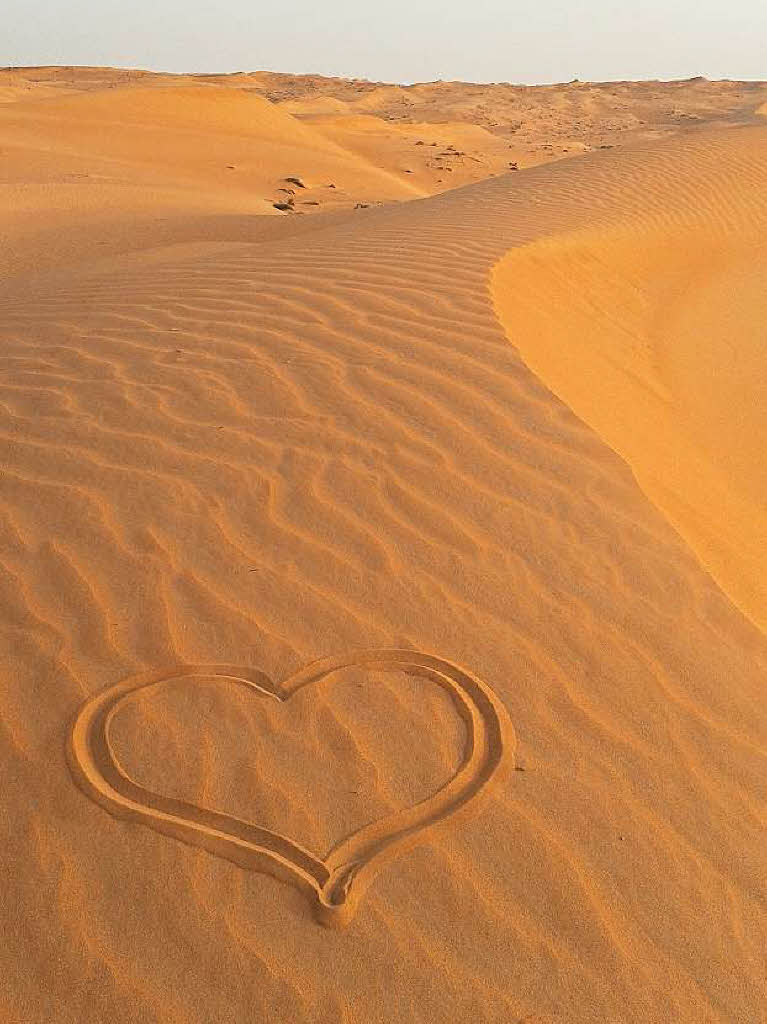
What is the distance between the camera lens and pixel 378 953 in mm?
2035

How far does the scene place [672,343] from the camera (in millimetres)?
6926

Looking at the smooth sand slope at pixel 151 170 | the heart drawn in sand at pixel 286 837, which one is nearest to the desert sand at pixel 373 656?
the heart drawn in sand at pixel 286 837

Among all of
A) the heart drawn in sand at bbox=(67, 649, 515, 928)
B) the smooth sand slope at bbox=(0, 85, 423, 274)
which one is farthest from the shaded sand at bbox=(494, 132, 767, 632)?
the smooth sand slope at bbox=(0, 85, 423, 274)

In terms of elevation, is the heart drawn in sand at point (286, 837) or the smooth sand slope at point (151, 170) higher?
the smooth sand slope at point (151, 170)

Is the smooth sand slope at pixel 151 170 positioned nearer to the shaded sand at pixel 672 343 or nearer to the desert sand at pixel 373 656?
the shaded sand at pixel 672 343

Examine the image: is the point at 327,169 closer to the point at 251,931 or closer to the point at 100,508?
the point at 100,508

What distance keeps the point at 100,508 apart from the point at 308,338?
5.76 feet

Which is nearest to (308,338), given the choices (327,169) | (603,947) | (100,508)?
(100,508)

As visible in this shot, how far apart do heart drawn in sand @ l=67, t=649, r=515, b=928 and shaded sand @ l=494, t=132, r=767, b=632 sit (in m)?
1.31

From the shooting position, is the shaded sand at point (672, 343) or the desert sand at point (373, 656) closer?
the desert sand at point (373, 656)

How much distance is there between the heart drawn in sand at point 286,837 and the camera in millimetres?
2188

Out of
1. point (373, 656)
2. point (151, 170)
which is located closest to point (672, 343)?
point (373, 656)

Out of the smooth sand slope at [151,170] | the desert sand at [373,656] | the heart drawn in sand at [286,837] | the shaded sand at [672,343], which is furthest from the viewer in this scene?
the smooth sand slope at [151,170]

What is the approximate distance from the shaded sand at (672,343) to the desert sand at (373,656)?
0.04 meters
